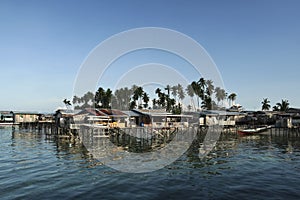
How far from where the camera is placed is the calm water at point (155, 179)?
1588 centimetres

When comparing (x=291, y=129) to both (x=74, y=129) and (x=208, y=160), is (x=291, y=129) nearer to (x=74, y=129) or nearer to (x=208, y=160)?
(x=208, y=160)

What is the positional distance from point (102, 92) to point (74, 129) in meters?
71.6

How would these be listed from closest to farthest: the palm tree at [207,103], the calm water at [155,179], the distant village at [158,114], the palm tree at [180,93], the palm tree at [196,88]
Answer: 1. the calm water at [155,179]
2. the distant village at [158,114]
3. the palm tree at [207,103]
4. the palm tree at [196,88]
5. the palm tree at [180,93]

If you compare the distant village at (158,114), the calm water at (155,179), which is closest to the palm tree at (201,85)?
the distant village at (158,114)

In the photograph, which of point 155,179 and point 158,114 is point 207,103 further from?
point 155,179

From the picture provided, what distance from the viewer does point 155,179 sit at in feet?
64.1

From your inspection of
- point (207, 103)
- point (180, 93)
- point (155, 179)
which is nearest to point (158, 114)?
point (155, 179)

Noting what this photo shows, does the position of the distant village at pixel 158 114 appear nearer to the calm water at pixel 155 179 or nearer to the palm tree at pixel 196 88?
the palm tree at pixel 196 88

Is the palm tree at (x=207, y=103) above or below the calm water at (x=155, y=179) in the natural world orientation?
above

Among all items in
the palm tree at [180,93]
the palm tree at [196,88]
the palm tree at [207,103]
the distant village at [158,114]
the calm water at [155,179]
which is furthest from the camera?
the palm tree at [180,93]

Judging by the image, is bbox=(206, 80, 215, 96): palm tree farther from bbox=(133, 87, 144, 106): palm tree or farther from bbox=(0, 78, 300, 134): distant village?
bbox=(133, 87, 144, 106): palm tree

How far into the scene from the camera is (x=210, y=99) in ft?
328

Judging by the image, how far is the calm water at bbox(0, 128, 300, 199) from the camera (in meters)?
15.9

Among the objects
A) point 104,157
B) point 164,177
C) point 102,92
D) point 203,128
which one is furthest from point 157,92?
point 164,177
